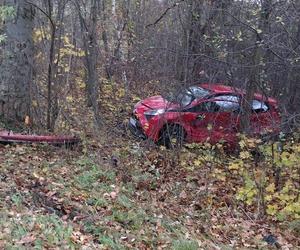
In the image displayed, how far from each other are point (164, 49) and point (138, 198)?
5.17 m

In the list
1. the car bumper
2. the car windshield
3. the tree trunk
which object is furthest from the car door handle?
the tree trunk

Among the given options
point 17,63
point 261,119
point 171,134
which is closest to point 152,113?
point 171,134

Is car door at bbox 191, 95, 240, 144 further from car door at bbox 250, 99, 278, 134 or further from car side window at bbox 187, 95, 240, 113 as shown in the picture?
car door at bbox 250, 99, 278, 134

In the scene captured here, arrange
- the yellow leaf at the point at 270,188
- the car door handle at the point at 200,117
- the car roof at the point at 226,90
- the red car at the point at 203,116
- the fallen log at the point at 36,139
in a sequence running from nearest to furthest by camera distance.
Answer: the yellow leaf at the point at 270,188
the fallen log at the point at 36,139
the red car at the point at 203,116
the car roof at the point at 226,90
the car door handle at the point at 200,117

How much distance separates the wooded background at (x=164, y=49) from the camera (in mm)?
10109

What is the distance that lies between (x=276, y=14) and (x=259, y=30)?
745 millimetres

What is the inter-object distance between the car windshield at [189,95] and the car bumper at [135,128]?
4.22ft

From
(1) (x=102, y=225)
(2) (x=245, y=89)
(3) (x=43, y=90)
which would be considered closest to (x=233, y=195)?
(2) (x=245, y=89)

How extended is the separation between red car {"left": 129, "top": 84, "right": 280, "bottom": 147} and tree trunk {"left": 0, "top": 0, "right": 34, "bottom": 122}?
Answer: 2.93 m

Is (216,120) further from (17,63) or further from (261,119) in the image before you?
(17,63)

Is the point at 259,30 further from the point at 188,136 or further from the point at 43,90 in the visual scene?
the point at 43,90

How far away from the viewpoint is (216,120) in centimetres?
1091

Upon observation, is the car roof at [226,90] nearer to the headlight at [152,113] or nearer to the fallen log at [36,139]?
the headlight at [152,113]

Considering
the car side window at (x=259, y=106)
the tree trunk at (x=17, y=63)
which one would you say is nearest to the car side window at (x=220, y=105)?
the car side window at (x=259, y=106)
